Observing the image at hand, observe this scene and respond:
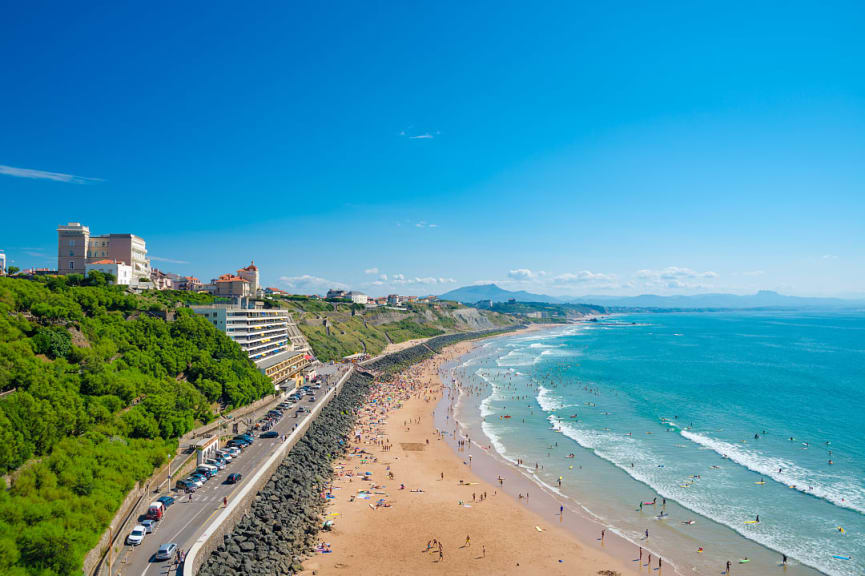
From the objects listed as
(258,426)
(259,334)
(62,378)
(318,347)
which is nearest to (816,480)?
(258,426)

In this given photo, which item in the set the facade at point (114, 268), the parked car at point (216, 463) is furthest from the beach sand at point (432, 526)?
the facade at point (114, 268)

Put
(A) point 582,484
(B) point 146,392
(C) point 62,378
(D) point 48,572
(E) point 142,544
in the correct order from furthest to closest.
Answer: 1. (A) point 582,484
2. (B) point 146,392
3. (C) point 62,378
4. (E) point 142,544
5. (D) point 48,572

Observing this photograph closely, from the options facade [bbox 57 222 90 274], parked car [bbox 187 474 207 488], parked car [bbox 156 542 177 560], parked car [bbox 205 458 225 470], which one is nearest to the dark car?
parked car [bbox 187 474 207 488]

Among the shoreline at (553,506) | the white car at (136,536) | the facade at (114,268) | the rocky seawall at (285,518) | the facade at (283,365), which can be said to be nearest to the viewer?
the white car at (136,536)

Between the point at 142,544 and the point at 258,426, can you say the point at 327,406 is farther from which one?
the point at 142,544

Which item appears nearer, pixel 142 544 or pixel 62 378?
pixel 142 544

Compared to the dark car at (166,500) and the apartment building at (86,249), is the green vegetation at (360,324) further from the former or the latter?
the dark car at (166,500)

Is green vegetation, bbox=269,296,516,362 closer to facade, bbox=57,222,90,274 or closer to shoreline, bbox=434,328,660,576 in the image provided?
facade, bbox=57,222,90,274
